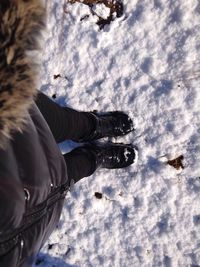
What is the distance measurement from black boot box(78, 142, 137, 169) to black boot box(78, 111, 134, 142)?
2.9 inches

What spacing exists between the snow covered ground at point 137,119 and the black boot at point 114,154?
55mm

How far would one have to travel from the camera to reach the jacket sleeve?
1.26m

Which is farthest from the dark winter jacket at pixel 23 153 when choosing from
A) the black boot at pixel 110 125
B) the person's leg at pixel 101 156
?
the black boot at pixel 110 125

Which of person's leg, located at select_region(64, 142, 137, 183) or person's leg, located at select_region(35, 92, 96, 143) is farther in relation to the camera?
person's leg, located at select_region(64, 142, 137, 183)

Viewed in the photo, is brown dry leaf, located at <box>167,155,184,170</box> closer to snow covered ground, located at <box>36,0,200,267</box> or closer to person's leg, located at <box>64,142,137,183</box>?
snow covered ground, located at <box>36,0,200,267</box>

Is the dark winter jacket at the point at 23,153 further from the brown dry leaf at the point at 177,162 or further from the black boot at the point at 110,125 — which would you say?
the brown dry leaf at the point at 177,162

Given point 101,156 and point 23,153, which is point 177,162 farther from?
point 23,153

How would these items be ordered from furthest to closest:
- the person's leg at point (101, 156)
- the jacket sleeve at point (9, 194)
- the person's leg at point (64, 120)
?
the person's leg at point (101, 156) < the person's leg at point (64, 120) < the jacket sleeve at point (9, 194)

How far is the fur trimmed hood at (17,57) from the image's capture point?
102cm

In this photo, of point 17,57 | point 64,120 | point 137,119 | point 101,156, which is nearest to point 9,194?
point 17,57

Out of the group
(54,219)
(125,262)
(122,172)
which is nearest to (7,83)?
(54,219)

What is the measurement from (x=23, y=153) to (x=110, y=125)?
115 cm

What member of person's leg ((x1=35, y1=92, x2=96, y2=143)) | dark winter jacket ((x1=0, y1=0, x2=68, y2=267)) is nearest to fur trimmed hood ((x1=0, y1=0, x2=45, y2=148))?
dark winter jacket ((x1=0, y1=0, x2=68, y2=267))

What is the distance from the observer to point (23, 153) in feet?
4.73
